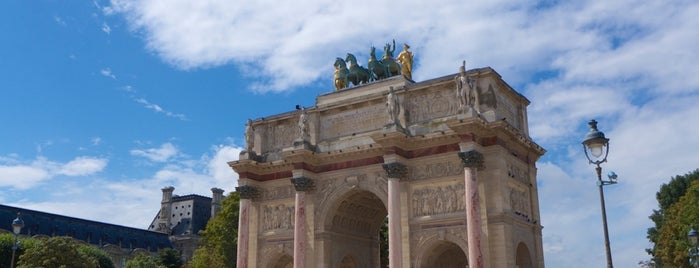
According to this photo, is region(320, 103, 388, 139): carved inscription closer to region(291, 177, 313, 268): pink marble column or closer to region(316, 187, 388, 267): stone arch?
region(291, 177, 313, 268): pink marble column

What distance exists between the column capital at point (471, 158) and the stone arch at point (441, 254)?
3438 millimetres

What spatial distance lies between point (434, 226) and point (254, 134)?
12034mm

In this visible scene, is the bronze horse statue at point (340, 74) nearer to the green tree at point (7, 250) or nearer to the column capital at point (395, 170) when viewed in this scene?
the column capital at point (395, 170)

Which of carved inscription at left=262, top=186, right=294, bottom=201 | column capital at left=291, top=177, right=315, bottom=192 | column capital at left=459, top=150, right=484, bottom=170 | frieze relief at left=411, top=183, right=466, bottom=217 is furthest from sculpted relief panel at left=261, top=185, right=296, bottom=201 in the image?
column capital at left=459, top=150, right=484, bottom=170

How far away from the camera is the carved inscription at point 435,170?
29.5m

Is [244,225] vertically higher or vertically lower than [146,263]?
lower

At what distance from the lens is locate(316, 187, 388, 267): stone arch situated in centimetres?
3250

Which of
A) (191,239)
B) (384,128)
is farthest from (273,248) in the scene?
(191,239)

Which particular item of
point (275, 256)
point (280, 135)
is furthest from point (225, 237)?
point (280, 135)

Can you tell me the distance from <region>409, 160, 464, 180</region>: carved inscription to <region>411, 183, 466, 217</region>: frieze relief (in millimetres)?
530

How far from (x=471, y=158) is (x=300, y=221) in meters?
9.09

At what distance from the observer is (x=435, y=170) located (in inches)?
1186

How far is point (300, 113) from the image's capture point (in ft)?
115

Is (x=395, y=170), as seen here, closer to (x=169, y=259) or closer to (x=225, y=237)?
(x=225, y=237)
